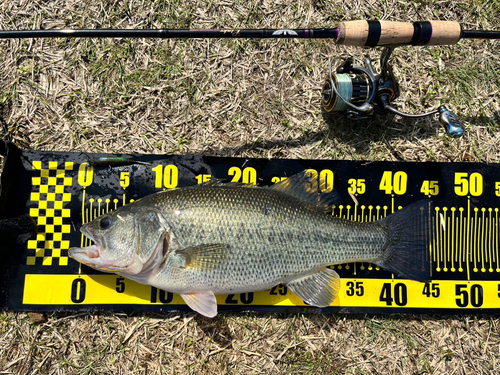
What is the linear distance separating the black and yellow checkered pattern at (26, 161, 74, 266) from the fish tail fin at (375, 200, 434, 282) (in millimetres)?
2433

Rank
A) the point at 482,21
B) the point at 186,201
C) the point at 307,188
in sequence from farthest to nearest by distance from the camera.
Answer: the point at 482,21 → the point at 307,188 → the point at 186,201

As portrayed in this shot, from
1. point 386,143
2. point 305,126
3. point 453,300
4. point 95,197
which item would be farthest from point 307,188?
point 95,197

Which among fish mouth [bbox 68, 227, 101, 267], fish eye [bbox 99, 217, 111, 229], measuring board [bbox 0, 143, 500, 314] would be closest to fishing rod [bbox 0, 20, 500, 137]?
measuring board [bbox 0, 143, 500, 314]

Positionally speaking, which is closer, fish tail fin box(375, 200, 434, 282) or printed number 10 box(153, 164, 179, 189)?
fish tail fin box(375, 200, 434, 282)

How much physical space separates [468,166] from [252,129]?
A: 1.83 metres

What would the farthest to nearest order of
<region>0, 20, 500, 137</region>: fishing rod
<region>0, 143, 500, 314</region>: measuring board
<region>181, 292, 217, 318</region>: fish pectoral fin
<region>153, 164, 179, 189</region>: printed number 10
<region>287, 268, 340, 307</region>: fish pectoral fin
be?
<region>153, 164, 179, 189</region>: printed number 10
<region>0, 143, 500, 314</region>: measuring board
<region>287, 268, 340, 307</region>: fish pectoral fin
<region>181, 292, 217, 318</region>: fish pectoral fin
<region>0, 20, 500, 137</region>: fishing rod

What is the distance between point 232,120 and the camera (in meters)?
2.80

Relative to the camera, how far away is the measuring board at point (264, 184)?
2.54 metres

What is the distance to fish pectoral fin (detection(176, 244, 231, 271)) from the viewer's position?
218 centimetres

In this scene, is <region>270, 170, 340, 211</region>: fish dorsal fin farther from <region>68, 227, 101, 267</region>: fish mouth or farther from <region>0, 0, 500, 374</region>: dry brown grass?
<region>68, 227, 101, 267</region>: fish mouth

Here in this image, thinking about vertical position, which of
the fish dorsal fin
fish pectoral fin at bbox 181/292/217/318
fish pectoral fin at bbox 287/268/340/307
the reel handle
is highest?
the reel handle

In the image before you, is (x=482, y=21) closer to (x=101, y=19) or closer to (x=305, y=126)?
(x=305, y=126)

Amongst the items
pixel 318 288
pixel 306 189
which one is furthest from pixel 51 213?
pixel 318 288

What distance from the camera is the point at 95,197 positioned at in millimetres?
2621
